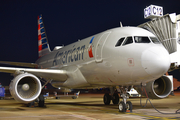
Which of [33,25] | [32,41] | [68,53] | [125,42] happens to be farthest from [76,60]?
[32,41]

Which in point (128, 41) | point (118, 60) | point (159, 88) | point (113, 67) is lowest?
point (159, 88)

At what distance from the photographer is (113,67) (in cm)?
865

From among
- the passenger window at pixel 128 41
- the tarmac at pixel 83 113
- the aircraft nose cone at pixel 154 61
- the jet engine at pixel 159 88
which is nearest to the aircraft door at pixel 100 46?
the passenger window at pixel 128 41

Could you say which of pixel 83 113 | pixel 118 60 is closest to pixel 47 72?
pixel 83 113

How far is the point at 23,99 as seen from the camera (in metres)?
9.86

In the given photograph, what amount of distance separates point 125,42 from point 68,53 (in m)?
5.11

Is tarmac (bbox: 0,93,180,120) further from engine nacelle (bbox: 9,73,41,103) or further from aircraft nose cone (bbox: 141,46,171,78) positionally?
aircraft nose cone (bbox: 141,46,171,78)

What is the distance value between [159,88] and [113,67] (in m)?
3.76

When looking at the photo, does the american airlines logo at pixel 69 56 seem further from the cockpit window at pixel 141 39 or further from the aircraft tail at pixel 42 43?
the aircraft tail at pixel 42 43

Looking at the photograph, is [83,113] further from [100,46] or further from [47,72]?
[47,72]

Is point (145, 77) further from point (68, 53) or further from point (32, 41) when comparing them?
point (32, 41)

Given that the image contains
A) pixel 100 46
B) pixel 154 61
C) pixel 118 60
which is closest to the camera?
pixel 154 61

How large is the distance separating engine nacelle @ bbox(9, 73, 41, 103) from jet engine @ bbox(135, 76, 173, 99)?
5.06m

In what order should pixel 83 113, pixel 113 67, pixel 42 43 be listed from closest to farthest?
pixel 113 67 → pixel 83 113 → pixel 42 43
